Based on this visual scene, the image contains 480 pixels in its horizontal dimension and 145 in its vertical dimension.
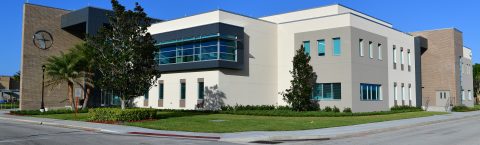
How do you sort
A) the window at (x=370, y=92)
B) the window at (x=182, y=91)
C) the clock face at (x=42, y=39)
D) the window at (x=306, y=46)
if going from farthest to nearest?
the clock face at (x=42, y=39) < the window at (x=182, y=91) < the window at (x=306, y=46) < the window at (x=370, y=92)

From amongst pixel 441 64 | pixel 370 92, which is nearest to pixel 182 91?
pixel 370 92

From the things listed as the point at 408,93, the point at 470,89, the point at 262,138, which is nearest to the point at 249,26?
the point at 408,93

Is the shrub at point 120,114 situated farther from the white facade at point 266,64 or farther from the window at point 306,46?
the window at point 306,46

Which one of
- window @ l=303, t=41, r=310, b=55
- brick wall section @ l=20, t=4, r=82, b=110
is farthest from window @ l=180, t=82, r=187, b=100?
brick wall section @ l=20, t=4, r=82, b=110

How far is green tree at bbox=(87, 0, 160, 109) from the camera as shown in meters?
26.6

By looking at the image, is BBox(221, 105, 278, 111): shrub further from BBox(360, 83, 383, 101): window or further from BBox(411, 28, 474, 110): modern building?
BBox(411, 28, 474, 110): modern building

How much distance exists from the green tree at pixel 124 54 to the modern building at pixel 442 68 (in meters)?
Result: 36.0

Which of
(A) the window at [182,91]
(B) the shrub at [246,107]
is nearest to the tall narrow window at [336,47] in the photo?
(B) the shrub at [246,107]

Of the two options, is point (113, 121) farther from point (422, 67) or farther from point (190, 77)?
point (422, 67)

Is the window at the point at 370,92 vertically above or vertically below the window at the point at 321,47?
below

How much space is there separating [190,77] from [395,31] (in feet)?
68.6

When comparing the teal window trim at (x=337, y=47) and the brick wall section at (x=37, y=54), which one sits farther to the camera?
the brick wall section at (x=37, y=54)

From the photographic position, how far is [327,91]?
37531mm

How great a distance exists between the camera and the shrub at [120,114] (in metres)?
25.9
